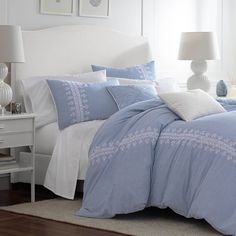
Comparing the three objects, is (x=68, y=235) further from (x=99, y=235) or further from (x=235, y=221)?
(x=235, y=221)

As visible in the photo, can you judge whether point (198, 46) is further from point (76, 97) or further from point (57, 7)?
point (76, 97)

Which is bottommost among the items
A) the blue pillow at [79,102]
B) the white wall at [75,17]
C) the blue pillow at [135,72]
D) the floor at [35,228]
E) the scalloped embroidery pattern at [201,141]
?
the floor at [35,228]

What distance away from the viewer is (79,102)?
5.33m

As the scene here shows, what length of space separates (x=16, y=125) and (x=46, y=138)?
0.44m

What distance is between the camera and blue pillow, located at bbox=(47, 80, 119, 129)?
5.28m

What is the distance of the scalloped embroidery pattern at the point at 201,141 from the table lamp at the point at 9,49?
1.27m

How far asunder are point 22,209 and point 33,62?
1.40 metres

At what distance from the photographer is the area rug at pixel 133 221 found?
418 cm

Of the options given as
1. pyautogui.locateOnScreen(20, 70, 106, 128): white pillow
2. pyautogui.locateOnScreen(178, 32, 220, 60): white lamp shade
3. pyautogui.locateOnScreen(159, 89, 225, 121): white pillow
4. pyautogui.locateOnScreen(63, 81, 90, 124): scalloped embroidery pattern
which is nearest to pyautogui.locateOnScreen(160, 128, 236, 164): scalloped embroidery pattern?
pyautogui.locateOnScreen(159, 89, 225, 121): white pillow

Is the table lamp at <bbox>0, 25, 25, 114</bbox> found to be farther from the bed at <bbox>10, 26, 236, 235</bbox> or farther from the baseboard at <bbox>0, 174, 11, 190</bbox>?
the baseboard at <bbox>0, 174, 11, 190</bbox>

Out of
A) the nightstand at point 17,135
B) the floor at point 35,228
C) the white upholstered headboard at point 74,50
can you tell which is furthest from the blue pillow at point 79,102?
the floor at point 35,228

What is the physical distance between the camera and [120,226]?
14.2 ft

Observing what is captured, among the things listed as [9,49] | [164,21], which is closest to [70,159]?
[9,49]

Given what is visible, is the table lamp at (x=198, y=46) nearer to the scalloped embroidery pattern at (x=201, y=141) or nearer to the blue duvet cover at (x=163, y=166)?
the blue duvet cover at (x=163, y=166)
